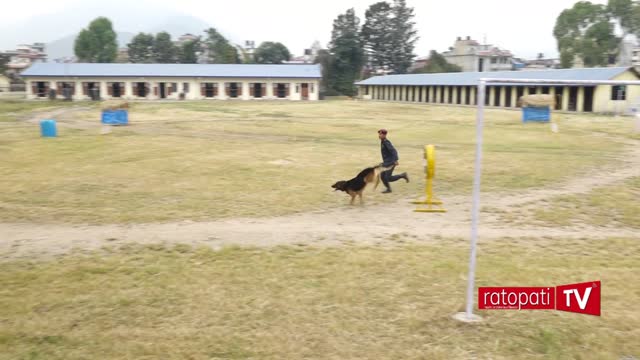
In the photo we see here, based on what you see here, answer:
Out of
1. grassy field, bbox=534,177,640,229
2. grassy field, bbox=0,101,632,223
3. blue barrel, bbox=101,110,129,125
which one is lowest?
grassy field, bbox=534,177,640,229

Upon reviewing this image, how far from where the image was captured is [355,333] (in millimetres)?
5262

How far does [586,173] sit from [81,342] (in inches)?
533

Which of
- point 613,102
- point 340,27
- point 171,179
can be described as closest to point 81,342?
point 171,179

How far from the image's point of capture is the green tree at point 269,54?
95500mm

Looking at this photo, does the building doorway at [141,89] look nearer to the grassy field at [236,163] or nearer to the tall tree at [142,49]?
the grassy field at [236,163]

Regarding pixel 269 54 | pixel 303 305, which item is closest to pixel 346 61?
pixel 269 54

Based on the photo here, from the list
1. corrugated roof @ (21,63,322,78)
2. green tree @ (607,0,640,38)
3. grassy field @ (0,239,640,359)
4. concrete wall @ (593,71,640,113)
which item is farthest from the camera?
green tree @ (607,0,640,38)

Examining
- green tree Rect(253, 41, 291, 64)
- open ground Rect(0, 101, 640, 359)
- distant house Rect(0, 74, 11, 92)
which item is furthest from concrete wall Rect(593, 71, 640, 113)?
distant house Rect(0, 74, 11, 92)

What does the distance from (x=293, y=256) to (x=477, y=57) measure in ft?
293

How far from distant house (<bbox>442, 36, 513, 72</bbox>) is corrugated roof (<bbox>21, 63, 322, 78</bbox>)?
37.8 m

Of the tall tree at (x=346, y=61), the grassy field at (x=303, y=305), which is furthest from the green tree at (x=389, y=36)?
the grassy field at (x=303, y=305)

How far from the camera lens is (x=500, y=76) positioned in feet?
154

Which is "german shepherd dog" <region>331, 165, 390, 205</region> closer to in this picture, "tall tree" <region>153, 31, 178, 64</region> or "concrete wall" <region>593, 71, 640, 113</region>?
"concrete wall" <region>593, 71, 640, 113</region>

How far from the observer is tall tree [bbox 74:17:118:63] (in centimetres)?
8044
